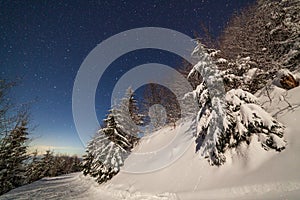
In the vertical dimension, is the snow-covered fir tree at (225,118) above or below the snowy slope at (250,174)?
above

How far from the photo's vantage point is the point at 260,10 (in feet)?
31.9

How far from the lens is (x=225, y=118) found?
652 centimetres

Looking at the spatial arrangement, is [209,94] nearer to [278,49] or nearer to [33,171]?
[278,49]

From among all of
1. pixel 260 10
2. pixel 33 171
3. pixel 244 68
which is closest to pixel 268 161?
pixel 244 68

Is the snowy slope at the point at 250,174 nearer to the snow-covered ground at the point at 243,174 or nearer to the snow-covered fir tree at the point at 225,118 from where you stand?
the snow-covered ground at the point at 243,174

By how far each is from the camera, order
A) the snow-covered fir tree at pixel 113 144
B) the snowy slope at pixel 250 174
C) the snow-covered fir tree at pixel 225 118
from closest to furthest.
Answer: the snowy slope at pixel 250 174 → the snow-covered fir tree at pixel 225 118 → the snow-covered fir tree at pixel 113 144

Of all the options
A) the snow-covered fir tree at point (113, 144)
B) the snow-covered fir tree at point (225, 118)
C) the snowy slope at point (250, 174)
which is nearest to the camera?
the snowy slope at point (250, 174)

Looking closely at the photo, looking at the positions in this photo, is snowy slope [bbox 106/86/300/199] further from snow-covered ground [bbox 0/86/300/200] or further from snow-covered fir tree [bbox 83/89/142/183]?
snow-covered fir tree [bbox 83/89/142/183]

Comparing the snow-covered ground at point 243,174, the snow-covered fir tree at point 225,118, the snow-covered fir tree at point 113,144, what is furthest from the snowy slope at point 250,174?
the snow-covered fir tree at point 113,144

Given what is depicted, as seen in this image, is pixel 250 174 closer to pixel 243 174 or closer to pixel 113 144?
pixel 243 174

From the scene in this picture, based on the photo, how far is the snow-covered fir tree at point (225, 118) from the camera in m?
5.93

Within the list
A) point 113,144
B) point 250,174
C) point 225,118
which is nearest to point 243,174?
point 250,174

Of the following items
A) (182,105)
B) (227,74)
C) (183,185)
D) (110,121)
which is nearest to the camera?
(183,185)

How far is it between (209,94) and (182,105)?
1133 cm
